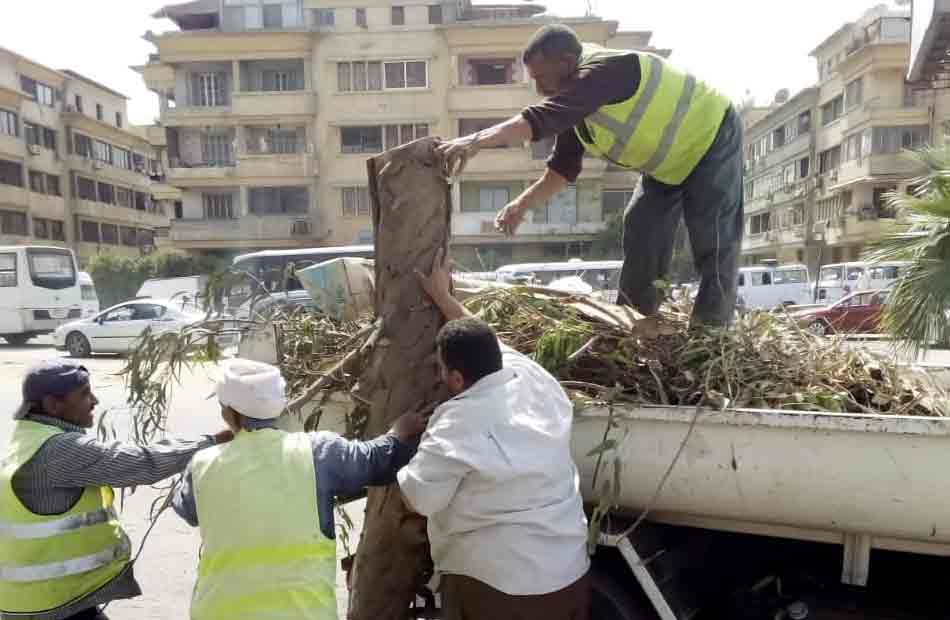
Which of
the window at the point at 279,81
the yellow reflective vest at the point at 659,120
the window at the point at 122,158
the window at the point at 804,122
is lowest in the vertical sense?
the yellow reflective vest at the point at 659,120

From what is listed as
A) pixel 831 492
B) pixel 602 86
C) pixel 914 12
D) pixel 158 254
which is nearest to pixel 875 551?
pixel 831 492

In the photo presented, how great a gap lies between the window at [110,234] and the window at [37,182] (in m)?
4.59

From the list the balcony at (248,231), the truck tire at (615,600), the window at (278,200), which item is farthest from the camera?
the window at (278,200)

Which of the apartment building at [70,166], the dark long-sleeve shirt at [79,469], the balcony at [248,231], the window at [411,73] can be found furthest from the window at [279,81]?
the dark long-sleeve shirt at [79,469]

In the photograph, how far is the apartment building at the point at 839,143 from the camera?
28766 mm

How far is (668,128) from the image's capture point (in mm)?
2668

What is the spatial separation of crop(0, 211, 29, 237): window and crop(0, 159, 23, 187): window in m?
1.39

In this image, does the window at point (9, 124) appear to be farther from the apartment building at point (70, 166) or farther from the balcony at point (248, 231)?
the balcony at point (248, 231)

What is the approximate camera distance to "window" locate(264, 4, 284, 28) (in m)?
28.3

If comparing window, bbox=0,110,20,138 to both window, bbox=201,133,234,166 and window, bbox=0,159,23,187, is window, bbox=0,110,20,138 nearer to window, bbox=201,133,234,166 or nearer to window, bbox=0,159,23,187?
window, bbox=0,159,23,187

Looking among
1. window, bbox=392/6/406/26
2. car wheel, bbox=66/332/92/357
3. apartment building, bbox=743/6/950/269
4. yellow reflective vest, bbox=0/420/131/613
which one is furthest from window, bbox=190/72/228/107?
yellow reflective vest, bbox=0/420/131/613

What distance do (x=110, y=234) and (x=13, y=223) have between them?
24.7 ft

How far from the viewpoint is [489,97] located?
1039 inches

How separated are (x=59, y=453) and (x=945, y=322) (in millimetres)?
4413
